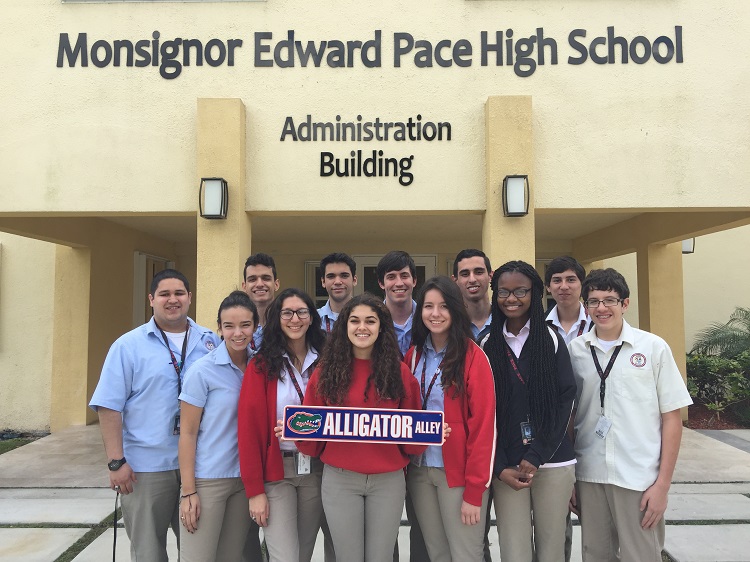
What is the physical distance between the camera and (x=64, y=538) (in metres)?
4.38

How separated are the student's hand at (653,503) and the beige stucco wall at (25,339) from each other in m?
8.22

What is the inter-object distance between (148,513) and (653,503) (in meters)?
2.67

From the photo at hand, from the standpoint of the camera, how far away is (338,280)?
13.3 ft

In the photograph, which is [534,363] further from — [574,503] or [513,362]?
[574,503]

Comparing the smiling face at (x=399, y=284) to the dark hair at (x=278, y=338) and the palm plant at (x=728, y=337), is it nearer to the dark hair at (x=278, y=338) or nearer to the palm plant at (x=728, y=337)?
the dark hair at (x=278, y=338)

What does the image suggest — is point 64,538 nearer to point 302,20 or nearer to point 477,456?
point 477,456

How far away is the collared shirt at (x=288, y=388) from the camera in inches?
115

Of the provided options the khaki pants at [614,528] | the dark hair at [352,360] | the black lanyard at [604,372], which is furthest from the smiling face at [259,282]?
the khaki pants at [614,528]

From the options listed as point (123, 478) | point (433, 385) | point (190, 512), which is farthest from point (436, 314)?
point (123, 478)

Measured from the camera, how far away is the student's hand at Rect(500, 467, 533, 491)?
2.79 meters

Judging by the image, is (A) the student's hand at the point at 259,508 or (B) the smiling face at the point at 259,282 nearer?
(A) the student's hand at the point at 259,508

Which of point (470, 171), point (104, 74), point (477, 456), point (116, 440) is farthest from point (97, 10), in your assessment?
point (477, 456)

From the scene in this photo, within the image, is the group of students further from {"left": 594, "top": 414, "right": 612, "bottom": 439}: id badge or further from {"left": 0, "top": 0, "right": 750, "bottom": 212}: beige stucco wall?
{"left": 0, "top": 0, "right": 750, "bottom": 212}: beige stucco wall

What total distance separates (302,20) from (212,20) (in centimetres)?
94
